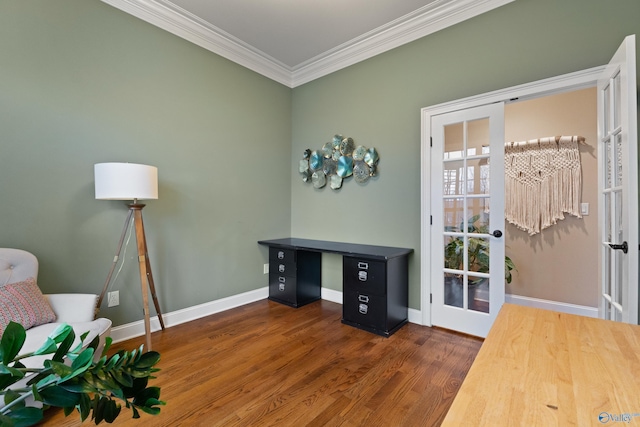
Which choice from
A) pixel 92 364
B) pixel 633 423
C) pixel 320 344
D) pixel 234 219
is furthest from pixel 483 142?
pixel 92 364

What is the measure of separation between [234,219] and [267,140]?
1100 millimetres

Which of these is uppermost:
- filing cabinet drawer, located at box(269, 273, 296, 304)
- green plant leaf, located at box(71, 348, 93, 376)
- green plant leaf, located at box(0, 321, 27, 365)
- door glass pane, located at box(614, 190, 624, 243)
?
door glass pane, located at box(614, 190, 624, 243)

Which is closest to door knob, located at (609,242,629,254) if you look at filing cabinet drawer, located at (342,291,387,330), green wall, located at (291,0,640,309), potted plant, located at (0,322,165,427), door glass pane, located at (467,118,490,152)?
door glass pane, located at (467,118,490,152)

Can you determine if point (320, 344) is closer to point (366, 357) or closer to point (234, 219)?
point (366, 357)

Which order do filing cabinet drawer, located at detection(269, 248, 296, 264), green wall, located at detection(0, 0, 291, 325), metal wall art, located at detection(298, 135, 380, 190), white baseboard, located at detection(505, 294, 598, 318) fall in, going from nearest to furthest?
green wall, located at detection(0, 0, 291, 325), white baseboard, located at detection(505, 294, 598, 318), metal wall art, located at detection(298, 135, 380, 190), filing cabinet drawer, located at detection(269, 248, 296, 264)

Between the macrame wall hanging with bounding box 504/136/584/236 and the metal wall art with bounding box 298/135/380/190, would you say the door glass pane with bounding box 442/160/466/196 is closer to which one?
the metal wall art with bounding box 298/135/380/190

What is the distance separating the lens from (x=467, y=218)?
2.63 metres

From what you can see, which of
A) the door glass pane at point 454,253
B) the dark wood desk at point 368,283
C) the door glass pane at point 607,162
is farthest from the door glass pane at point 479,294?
the door glass pane at point 607,162

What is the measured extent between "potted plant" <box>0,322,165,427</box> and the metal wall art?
115 inches

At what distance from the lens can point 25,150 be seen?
206 cm

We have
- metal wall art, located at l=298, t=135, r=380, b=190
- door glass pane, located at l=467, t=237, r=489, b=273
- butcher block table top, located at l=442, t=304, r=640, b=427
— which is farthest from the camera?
metal wall art, located at l=298, t=135, r=380, b=190

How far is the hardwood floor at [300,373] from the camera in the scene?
5.27ft

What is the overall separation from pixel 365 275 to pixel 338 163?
1.40m

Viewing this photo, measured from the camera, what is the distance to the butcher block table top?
0.59 m
